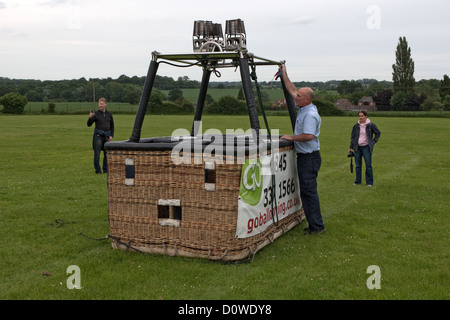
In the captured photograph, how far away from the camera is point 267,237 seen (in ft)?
→ 20.6

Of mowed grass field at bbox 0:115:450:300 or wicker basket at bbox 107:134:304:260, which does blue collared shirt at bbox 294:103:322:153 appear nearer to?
mowed grass field at bbox 0:115:450:300

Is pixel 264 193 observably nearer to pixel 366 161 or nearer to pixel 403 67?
pixel 366 161

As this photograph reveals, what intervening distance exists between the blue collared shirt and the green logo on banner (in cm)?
113

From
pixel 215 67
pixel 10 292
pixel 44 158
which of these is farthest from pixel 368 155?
pixel 44 158

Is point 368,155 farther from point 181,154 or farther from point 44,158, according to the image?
point 44,158

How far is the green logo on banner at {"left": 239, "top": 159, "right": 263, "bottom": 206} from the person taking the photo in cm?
554

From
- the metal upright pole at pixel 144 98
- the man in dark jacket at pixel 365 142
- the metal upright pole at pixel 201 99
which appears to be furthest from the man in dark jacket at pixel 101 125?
the metal upright pole at pixel 144 98

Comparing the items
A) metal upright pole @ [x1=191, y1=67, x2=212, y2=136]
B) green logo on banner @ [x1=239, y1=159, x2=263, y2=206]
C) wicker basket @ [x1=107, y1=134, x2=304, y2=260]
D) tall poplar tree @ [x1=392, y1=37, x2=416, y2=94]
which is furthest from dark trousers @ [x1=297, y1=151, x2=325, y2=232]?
tall poplar tree @ [x1=392, y1=37, x2=416, y2=94]

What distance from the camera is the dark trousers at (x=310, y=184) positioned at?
688 centimetres

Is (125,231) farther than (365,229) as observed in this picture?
No

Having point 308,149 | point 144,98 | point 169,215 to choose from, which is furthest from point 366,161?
point 169,215

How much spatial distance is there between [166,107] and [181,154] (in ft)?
166

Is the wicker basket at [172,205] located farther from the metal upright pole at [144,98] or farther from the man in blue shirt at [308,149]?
the man in blue shirt at [308,149]
